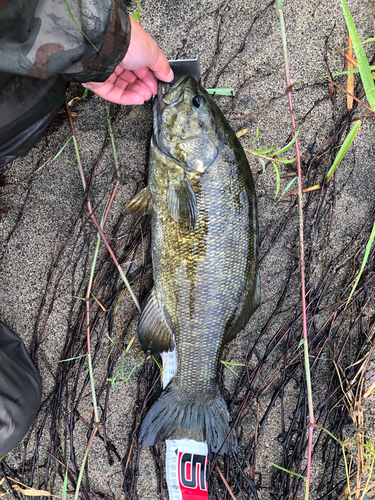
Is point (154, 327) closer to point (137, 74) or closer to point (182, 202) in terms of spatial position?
point (182, 202)

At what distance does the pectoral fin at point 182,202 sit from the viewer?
1.67m

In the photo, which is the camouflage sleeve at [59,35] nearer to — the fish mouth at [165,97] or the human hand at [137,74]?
the human hand at [137,74]

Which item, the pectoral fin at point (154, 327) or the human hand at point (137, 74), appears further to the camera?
the pectoral fin at point (154, 327)

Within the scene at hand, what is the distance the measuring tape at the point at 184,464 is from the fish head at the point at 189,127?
1.15 meters

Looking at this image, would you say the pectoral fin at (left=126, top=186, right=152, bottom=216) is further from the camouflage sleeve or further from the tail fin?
the tail fin

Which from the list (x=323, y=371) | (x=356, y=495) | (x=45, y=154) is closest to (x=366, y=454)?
(x=356, y=495)

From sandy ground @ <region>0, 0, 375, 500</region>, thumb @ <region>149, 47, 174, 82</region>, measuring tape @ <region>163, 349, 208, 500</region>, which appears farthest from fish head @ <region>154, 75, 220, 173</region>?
measuring tape @ <region>163, 349, 208, 500</region>

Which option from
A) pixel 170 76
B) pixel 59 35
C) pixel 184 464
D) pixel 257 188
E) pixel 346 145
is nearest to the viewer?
pixel 59 35

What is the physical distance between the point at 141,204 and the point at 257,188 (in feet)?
2.62

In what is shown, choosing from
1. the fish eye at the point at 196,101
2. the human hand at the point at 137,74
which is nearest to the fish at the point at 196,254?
the fish eye at the point at 196,101

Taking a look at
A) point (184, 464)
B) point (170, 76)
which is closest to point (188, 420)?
point (184, 464)

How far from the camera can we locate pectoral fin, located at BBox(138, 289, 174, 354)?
1.89 m

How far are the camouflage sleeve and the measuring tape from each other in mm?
1639

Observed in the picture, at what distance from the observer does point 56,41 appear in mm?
1418
